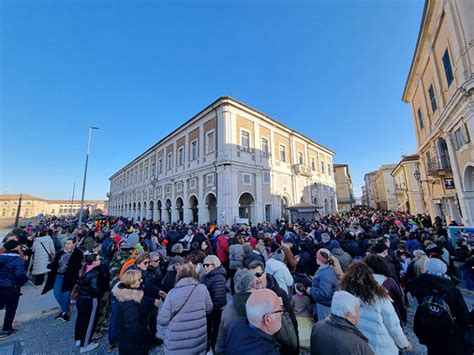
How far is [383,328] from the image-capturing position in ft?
6.24

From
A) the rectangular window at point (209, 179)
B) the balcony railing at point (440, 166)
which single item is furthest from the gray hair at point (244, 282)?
the rectangular window at point (209, 179)

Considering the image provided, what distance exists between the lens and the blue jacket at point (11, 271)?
12.9 feet

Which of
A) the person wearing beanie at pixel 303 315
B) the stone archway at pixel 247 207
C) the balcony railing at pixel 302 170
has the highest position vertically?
the balcony railing at pixel 302 170

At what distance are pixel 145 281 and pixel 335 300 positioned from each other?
9.37 ft

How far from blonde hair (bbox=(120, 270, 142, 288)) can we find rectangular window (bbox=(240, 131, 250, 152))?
16136 millimetres

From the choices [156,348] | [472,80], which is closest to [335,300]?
[156,348]

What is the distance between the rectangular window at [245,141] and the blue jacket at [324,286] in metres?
15.8

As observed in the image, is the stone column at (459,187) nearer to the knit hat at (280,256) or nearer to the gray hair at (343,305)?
the knit hat at (280,256)

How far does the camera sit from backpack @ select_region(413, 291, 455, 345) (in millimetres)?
2229

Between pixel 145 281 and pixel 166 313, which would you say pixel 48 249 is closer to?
pixel 145 281

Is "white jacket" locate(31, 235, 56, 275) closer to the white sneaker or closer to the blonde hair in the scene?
the white sneaker

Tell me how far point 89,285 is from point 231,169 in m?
13.6

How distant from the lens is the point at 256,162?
744 inches

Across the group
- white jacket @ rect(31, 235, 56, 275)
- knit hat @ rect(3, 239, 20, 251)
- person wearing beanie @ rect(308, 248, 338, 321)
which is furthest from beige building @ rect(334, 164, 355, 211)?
knit hat @ rect(3, 239, 20, 251)
